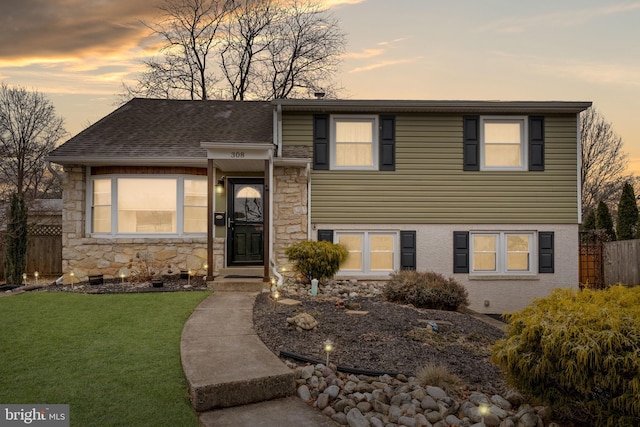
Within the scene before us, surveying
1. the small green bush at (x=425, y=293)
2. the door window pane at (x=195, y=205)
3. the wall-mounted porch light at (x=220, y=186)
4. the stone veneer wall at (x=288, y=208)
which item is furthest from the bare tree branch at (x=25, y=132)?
the small green bush at (x=425, y=293)

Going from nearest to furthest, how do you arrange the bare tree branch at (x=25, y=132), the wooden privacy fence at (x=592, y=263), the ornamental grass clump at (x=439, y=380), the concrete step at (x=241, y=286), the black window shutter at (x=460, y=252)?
the ornamental grass clump at (x=439, y=380) < the concrete step at (x=241, y=286) < the black window shutter at (x=460, y=252) < the wooden privacy fence at (x=592, y=263) < the bare tree branch at (x=25, y=132)

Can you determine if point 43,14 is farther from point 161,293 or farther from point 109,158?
point 161,293

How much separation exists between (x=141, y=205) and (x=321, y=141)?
183 inches

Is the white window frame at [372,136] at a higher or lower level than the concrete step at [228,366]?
higher

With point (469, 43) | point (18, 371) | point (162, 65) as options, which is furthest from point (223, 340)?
point (162, 65)

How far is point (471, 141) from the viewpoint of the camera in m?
10.8

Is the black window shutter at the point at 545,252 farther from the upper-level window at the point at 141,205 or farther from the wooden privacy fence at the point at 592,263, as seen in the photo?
the upper-level window at the point at 141,205

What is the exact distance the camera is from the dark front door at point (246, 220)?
10.9 meters

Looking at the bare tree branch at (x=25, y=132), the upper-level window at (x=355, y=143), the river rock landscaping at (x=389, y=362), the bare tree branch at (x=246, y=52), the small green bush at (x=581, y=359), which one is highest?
the bare tree branch at (x=246, y=52)

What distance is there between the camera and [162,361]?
4.43 metres

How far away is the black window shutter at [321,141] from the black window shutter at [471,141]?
339 centimetres

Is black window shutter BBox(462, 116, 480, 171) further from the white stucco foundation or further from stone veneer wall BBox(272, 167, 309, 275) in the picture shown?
stone veneer wall BBox(272, 167, 309, 275)

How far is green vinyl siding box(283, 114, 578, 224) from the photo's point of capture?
1066 centimetres

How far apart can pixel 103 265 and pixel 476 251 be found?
29.7 feet
